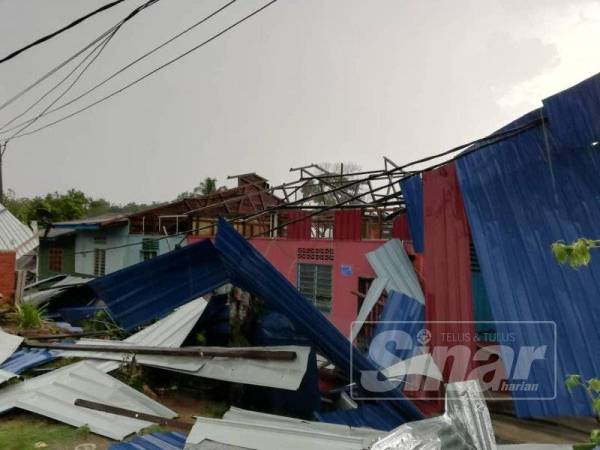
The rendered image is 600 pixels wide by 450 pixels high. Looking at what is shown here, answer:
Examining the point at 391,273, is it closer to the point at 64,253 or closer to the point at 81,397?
the point at 81,397

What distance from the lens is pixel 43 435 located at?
155 inches

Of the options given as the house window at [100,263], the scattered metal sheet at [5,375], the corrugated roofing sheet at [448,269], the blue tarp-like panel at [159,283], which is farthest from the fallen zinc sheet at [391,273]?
the house window at [100,263]

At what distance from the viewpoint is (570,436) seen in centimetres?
441

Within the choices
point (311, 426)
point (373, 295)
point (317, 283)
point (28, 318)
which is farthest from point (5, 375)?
point (317, 283)

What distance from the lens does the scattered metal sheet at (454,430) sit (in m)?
2.08

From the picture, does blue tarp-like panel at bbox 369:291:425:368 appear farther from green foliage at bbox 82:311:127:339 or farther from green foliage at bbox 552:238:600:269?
green foliage at bbox 82:311:127:339

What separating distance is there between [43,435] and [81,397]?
0.59m

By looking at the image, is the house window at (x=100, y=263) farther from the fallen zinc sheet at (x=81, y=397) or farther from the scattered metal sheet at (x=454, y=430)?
the scattered metal sheet at (x=454, y=430)

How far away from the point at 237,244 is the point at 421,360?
297cm

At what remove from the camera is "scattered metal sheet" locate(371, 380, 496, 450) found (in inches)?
82.0

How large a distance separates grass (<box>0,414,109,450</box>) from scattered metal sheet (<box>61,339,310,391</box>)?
1.22 metres

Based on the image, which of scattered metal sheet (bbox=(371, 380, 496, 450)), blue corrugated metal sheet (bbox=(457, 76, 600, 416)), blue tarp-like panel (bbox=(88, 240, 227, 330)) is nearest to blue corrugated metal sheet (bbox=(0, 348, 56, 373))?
blue tarp-like panel (bbox=(88, 240, 227, 330))

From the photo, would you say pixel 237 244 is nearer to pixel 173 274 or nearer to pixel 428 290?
pixel 173 274

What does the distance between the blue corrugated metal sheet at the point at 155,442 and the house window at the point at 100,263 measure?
13.0 metres
